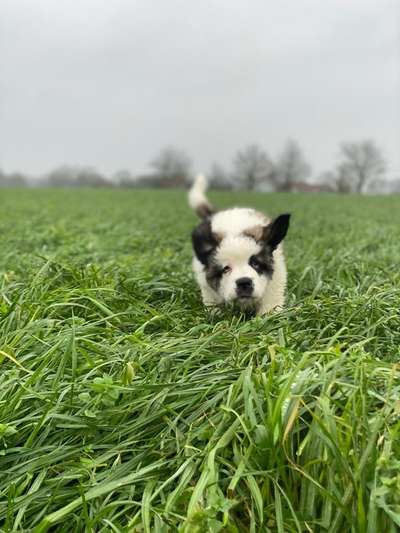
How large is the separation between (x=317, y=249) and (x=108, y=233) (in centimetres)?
389

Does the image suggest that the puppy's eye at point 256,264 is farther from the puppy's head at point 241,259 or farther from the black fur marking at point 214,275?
the black fur marking at point 214,275

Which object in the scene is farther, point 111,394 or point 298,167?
point 298,167

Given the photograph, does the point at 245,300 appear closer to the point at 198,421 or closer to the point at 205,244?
the point at 205,244

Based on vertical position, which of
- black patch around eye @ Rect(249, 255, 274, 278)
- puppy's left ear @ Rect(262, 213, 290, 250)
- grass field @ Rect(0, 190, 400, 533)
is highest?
puppy's left ear @ Rect(262, 213, 290, 250)

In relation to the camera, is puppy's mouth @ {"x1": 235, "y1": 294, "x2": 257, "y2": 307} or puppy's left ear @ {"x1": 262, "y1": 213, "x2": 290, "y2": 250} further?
puppy's left ear @ {"x1": 262, "y1": 213, "x2": 290, "y2": 250}

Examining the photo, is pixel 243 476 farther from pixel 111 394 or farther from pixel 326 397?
pixel 111 394

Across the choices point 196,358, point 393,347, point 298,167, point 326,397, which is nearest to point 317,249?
point 393,347

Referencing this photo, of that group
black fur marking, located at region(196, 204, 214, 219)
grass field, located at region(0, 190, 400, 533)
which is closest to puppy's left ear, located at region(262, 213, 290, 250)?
grass field, located at region(0, 190, 400, 533)

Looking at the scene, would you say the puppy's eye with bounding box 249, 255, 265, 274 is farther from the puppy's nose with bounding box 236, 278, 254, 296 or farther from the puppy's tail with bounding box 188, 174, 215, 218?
the puppy's tail with bounding box 188, 174, 215, 218

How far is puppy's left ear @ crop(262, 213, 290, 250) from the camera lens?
4.57 meters

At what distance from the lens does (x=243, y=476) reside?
7.18 feet

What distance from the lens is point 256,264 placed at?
15.0 feet

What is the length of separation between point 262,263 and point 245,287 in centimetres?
40

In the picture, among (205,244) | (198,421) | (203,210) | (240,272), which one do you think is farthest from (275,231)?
(203,210)
